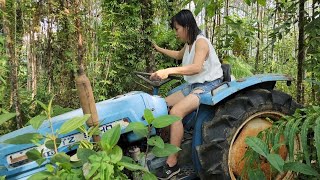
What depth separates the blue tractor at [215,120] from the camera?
9.67ft

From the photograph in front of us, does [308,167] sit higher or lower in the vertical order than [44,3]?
lower

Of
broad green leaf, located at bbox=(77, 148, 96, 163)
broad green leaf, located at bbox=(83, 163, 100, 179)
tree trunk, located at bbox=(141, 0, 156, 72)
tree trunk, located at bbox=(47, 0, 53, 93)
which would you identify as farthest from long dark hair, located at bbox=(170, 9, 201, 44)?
tree trunk, located at bbox=(47, 0, 53, 93)

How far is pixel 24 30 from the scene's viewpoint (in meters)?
9.06

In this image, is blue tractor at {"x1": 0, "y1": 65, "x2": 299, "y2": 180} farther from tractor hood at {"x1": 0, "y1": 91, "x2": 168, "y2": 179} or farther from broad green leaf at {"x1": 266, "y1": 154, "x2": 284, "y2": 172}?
broad green leaf at {"x1": 266, "y1": 154, "x2": 284, "y2": 172}

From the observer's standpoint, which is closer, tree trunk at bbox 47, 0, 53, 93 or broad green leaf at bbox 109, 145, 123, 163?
broad green leaf at bbox 109, 145, 123, 163

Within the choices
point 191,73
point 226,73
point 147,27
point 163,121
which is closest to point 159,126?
point 163,121

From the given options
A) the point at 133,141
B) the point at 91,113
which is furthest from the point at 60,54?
the point at 91,113

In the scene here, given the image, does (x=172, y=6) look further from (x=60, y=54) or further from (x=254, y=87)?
(x=254, y=87)

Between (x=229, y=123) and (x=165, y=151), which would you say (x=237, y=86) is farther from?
(x=165, y=151)

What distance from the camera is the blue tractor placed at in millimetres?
2947

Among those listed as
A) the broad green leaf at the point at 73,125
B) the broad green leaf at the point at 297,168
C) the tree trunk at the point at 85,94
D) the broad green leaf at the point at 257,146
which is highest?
the tree trunk at the point at 85,94

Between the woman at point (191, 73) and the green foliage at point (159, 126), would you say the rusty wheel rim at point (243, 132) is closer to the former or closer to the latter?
the woman at point (191, 73)

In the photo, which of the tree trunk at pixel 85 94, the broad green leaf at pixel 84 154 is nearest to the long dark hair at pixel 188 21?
the tree trunk at pixel 85 94

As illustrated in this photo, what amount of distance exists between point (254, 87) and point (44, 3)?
5.98m
